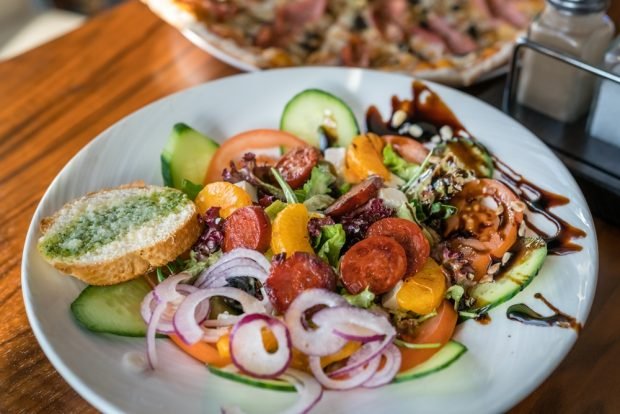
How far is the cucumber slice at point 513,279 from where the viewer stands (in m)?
1.71

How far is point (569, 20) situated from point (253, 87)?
1207 mm

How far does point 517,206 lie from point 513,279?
0.27 m

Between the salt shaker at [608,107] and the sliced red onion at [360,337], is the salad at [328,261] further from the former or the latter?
the salt shaker at [608,107]

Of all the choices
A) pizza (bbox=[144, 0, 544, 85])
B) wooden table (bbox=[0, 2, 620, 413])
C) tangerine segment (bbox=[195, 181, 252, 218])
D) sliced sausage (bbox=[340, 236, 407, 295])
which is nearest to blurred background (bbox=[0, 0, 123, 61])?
wooden table (bbox=[0, 2, 620, 413])

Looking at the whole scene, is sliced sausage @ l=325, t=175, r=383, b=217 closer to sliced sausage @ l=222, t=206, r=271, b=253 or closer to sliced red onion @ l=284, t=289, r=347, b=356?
sliced sausage @ l=222, t=206, r=271, b=253

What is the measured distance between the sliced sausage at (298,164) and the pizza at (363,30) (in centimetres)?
82

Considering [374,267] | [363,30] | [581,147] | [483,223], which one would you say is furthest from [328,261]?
[363,30]

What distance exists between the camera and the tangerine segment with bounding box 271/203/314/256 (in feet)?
5.79

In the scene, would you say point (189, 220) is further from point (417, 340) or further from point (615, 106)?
point (615, 106)

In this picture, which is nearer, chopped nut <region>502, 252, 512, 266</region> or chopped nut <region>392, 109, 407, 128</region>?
chopped nut <region>502, 252, 512, 266</region>

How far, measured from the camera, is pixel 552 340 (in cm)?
155

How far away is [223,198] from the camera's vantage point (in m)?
1.95

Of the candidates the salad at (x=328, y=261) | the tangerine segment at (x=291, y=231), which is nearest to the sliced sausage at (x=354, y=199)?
the salad at (x=328, y=261)

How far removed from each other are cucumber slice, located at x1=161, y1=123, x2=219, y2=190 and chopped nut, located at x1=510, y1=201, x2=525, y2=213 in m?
0.99
